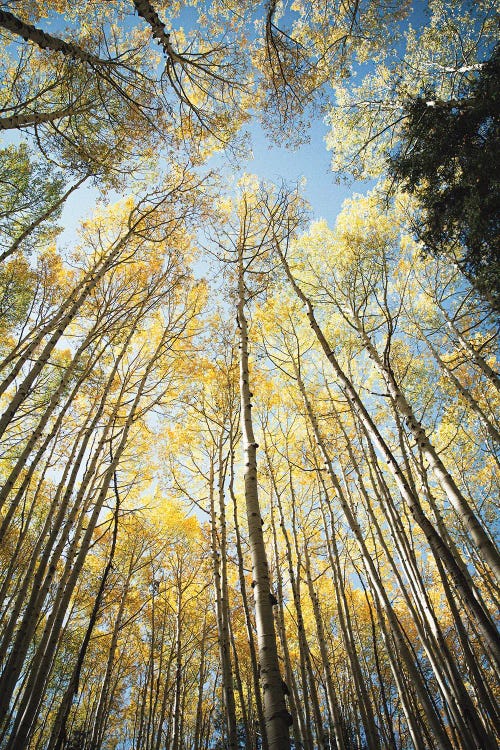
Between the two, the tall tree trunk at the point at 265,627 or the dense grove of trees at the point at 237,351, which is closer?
the tall tree trunk at the point at 265,627

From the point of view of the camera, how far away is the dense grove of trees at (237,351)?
14.2 ft

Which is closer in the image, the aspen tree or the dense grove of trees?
the aspen tree

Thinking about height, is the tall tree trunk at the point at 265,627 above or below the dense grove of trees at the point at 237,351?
below

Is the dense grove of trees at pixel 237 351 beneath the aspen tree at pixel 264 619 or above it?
above

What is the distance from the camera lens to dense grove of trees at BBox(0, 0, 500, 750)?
171 inches

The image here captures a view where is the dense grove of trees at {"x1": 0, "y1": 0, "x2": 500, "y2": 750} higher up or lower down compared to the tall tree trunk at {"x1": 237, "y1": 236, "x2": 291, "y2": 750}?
higher up

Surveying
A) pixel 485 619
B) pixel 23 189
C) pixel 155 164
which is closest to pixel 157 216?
pixel 155 164

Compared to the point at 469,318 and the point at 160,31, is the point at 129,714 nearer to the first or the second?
the point at 469,318

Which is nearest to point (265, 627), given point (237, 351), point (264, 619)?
Result: point (264, 619)

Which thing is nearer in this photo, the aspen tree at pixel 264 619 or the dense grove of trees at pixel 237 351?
the aspen tree at pixel 264 619

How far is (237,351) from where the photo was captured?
7008mm

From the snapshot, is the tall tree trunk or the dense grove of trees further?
the dense grove of trees

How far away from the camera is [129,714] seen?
16625 millimetres

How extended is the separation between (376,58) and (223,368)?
7.78 meters
